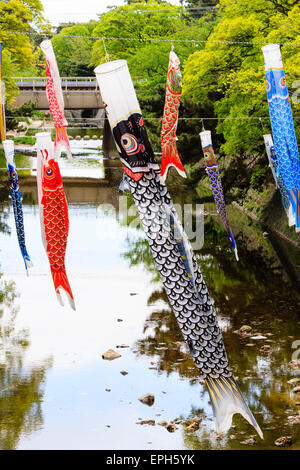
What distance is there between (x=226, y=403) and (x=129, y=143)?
309cm

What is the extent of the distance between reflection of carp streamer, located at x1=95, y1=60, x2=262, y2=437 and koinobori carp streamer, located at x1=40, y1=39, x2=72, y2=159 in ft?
15.7

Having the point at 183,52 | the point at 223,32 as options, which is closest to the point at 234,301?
the point at 223,32

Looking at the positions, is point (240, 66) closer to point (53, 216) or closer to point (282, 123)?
point (282, 123)

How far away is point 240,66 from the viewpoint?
24.6 m

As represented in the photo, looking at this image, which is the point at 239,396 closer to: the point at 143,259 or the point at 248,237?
the point at 143,259

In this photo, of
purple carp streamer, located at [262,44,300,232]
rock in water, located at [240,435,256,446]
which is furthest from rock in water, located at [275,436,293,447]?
purple carp streamer, located at [262,44,300,232]

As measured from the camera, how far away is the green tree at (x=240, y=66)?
22.4 meters

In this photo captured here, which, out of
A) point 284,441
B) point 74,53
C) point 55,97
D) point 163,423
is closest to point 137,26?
point 74,53

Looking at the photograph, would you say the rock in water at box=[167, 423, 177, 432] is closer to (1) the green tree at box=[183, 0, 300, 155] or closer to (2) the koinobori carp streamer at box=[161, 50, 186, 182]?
(2) the koinobori carp streamer at box=[161, 50, 186, 182]

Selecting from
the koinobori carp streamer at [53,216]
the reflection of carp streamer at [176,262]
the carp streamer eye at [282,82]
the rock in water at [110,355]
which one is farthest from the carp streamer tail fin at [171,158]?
the rock in water at [110,355]

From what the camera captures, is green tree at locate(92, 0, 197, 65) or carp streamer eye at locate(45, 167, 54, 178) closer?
carp streamer eye at locate(45, 167, 54, 178)

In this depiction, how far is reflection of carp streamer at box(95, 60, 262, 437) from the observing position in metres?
7.64

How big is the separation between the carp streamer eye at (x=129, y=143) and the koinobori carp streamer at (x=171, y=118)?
303 centimetres

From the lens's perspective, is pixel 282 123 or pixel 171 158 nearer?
pixel 171 158
